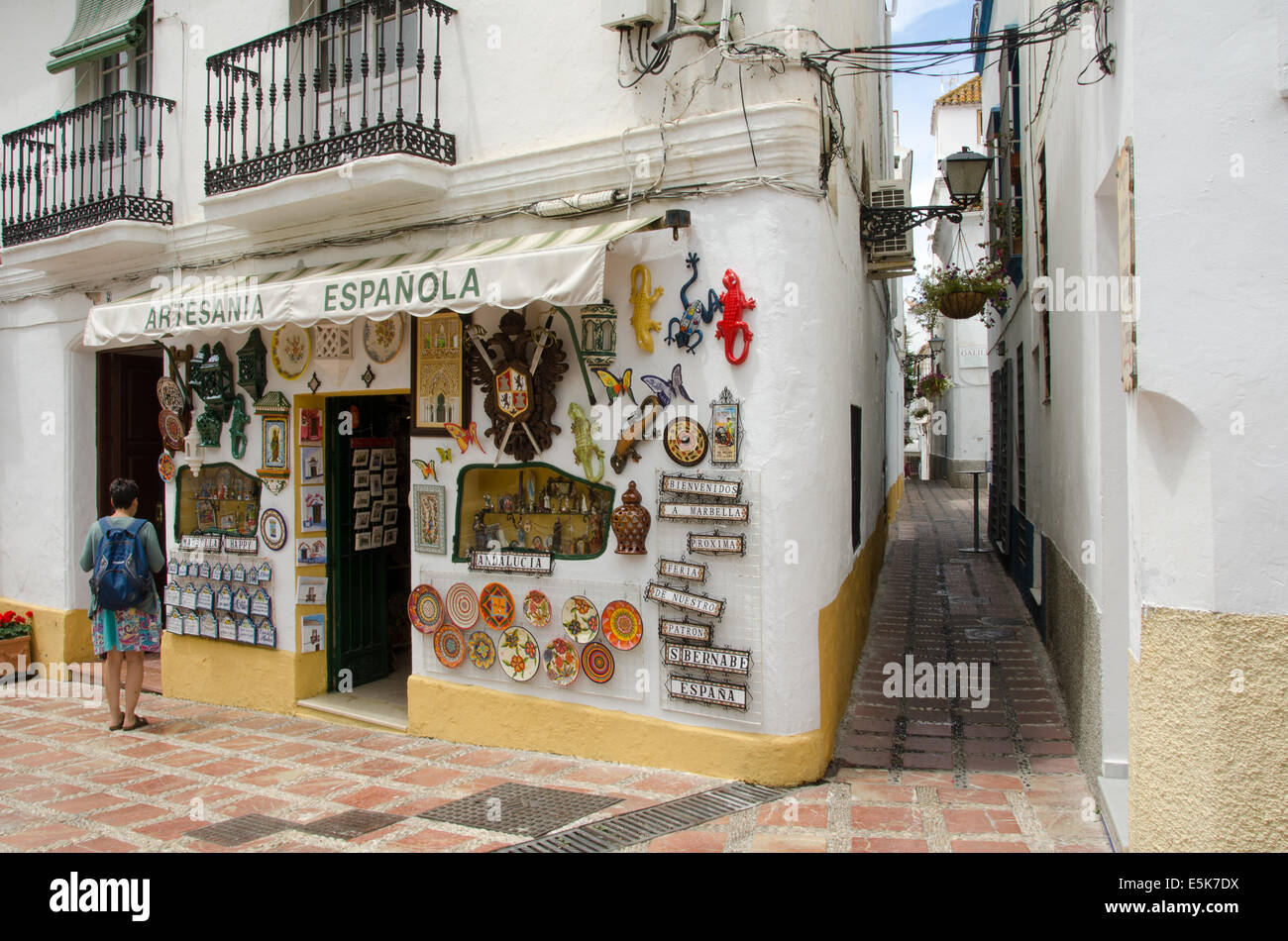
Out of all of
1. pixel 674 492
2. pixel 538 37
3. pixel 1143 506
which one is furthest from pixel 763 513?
pixel 538 37

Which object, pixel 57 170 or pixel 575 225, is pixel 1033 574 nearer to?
pixel 575 225

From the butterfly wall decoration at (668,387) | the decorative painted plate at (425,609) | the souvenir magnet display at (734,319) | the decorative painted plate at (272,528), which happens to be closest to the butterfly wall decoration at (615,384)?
the butterfly wall decoration at (668,387)

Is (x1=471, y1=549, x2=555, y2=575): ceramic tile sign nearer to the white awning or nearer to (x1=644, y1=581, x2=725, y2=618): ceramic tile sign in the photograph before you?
(x1=644, y1=581, x2=725, y2=618): ceramic tile sign

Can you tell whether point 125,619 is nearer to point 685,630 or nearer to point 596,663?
point 596,663

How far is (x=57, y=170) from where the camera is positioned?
31.3ft

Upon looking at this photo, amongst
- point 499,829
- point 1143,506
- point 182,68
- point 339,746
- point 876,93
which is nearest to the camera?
point 1143,506

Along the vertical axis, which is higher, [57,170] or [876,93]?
[876,93]

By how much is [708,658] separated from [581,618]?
95 centimetres

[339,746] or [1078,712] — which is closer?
[1078,712]

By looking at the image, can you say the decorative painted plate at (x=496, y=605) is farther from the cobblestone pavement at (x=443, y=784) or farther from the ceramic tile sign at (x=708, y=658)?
the ceramic tile sign at (x=708, y=658)

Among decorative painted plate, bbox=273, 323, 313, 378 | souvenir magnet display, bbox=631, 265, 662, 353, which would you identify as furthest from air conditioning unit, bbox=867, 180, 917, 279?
decorative painted plate, bbox=273, 323, 313, 378

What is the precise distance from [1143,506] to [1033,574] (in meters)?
6.62

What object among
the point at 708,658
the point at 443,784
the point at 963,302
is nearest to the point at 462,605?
the point at 443,784

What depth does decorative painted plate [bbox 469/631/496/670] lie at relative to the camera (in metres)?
6.61
